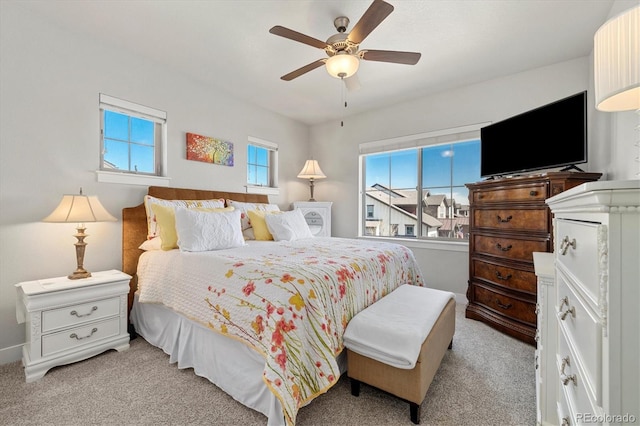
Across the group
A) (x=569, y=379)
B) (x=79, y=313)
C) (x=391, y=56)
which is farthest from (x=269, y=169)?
(x=569, y=379)

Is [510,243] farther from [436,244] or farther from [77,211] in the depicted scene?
[77,211]

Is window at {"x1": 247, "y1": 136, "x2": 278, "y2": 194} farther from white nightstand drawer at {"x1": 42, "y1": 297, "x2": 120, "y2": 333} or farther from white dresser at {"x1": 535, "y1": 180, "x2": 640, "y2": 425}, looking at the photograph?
white dresser at {"x1": 535, "y1": 180, "x2": 640, "y2": 425}

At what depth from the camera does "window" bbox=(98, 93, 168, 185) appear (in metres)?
2.62

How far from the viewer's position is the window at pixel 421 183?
3.53m

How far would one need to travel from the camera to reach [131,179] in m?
2.72

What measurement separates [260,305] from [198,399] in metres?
0.76

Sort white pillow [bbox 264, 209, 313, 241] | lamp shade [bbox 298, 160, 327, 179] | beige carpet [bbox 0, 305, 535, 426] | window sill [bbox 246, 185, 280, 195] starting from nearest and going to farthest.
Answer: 1. beige carpet [bbox 0, 305, 535, 426]
2. white pillow [bbox 264, 209, 313, 241]
3. window sill [bbox 246, 185, 280, 195]
4. lamp shade [bbox 298, 160, 327, 179]

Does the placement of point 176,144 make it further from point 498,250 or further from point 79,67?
point 498,250

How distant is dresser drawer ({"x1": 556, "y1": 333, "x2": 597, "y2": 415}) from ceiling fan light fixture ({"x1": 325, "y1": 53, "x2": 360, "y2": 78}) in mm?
1975

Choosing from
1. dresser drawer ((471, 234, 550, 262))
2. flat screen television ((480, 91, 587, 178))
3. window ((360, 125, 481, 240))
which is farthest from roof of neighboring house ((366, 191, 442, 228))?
flat screen television ((480, 91, 587, 178))

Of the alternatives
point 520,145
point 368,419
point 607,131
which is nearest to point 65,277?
point 368,419

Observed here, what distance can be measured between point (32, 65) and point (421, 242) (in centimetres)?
427

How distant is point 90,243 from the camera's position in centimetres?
245

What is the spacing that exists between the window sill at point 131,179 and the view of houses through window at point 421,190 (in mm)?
2827
